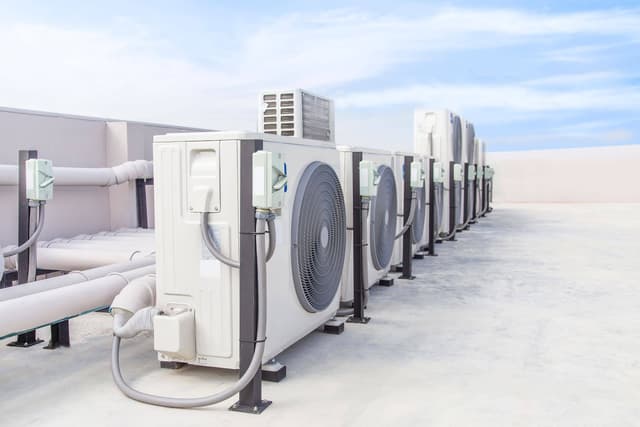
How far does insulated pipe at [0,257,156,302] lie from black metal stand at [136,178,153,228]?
2.10 m

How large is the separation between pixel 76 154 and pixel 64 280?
8.40 ft

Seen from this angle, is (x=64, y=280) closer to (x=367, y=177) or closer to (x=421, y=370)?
(x=367, y=177)

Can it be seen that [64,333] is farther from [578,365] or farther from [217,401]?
[578,365]

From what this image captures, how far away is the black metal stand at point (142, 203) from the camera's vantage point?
5.81 m

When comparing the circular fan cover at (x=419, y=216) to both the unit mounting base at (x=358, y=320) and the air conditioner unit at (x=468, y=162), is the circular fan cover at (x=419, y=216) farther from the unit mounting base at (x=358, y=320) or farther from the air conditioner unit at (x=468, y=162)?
the air conditioner unit at (x=468, y=162)

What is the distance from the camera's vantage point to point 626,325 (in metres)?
3.78

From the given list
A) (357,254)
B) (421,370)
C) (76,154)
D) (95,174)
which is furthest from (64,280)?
(76,154)

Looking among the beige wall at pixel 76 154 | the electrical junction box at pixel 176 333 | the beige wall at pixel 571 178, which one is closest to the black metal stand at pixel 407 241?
the beige wall at pixel 76 154

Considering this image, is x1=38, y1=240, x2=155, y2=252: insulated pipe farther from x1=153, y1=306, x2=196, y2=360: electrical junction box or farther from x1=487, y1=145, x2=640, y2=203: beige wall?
x1=487, y1=145, x2=640, y2=203: beige wall

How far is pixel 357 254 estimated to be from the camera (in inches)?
153

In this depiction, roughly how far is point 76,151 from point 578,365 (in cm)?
452

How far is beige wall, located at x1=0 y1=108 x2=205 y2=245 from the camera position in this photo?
15.7ft

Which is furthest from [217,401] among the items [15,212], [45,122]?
[45,122]

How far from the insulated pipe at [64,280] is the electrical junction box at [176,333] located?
0.83m
